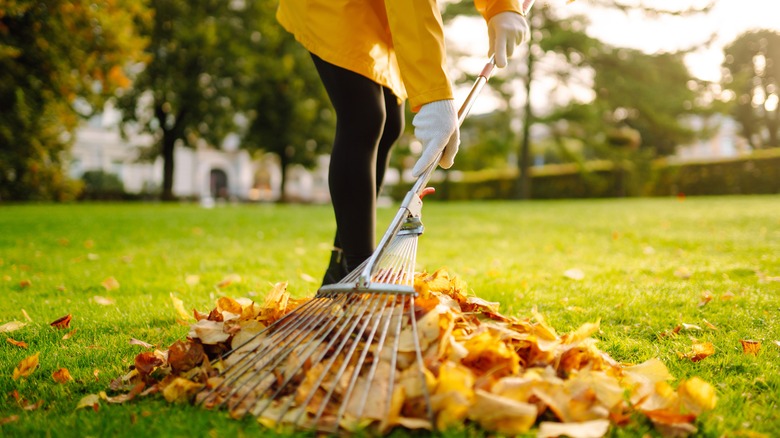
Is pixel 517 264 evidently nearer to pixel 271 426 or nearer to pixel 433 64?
pixel 433 64

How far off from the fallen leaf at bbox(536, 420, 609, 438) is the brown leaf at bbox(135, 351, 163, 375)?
3.46ft

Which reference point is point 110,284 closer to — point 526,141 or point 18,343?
point 18,343

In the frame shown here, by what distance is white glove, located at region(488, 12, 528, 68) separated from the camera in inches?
72.7

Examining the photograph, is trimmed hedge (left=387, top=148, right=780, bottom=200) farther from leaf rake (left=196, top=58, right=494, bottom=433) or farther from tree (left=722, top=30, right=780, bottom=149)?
tree (left=722, top=30, right=780, bottom=149)

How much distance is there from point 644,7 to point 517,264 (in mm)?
15989

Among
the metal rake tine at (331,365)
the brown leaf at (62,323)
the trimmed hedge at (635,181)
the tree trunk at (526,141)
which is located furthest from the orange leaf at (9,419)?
the trimmed hedge at (635,181)

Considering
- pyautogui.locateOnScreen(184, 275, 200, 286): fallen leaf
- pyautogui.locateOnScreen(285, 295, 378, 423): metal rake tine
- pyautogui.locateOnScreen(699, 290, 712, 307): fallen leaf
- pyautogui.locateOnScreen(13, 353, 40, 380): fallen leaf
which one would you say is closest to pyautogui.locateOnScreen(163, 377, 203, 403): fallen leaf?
pyautogui.locateOnScreen(285, 295, 378, 423): metal rake tine

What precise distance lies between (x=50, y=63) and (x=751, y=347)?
1302 cm

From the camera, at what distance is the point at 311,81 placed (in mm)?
22203

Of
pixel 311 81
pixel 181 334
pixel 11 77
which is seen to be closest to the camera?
pixel 181 334

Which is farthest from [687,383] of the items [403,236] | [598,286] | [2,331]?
[2,331]

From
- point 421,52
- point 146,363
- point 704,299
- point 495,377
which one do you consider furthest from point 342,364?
point 704,299

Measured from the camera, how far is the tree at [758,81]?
37.6 metres

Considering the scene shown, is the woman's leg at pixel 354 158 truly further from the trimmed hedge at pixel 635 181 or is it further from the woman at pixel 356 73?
the trimmed hedge at pixel 635 181
